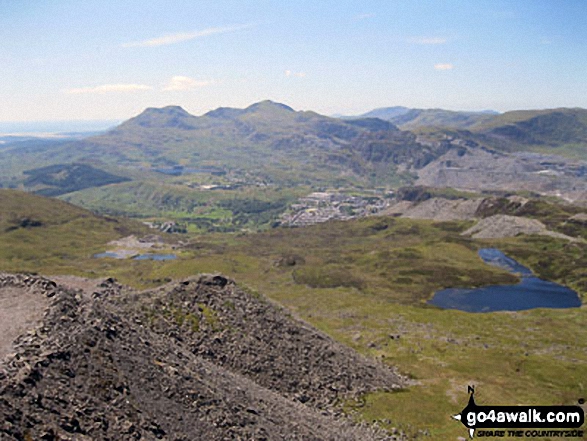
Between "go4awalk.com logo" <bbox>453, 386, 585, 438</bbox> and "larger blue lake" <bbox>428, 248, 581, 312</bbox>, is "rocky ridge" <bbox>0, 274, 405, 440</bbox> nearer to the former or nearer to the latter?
"go4awalk.com logo" <bbox>453, 386, 585, 438</bbox>

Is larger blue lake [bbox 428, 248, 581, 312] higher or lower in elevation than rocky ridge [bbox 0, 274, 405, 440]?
lower

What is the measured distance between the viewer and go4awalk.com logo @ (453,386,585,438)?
66500 mm

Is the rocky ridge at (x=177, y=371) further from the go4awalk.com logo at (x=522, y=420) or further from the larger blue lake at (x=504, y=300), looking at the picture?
the larger blue lake at (x=504, y=300)

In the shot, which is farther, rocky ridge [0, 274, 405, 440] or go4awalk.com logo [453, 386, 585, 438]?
go4awalk.com logo [453, 386, 585, 438]

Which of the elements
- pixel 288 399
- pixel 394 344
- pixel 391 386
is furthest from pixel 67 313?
pixel 394 344

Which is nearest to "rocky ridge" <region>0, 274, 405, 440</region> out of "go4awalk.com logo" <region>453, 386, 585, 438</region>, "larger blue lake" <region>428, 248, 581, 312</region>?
"go4awalk.com logo" <region>453, 386, 585, 438</region>

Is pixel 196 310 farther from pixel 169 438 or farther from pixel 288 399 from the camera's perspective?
pixel 169 438

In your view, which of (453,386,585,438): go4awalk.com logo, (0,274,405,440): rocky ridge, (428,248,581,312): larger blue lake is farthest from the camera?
(428,248,581,312): larger blue lake

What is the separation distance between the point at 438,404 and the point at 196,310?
43.7 metres

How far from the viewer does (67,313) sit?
4631cm

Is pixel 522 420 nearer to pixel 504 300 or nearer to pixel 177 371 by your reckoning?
pixel 177 371

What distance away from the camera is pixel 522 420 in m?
71.2

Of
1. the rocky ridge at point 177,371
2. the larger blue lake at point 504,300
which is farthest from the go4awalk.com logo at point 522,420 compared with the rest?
the larger blue lake at point 504,300

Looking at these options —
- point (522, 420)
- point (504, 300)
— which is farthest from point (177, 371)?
point (504, 300)
